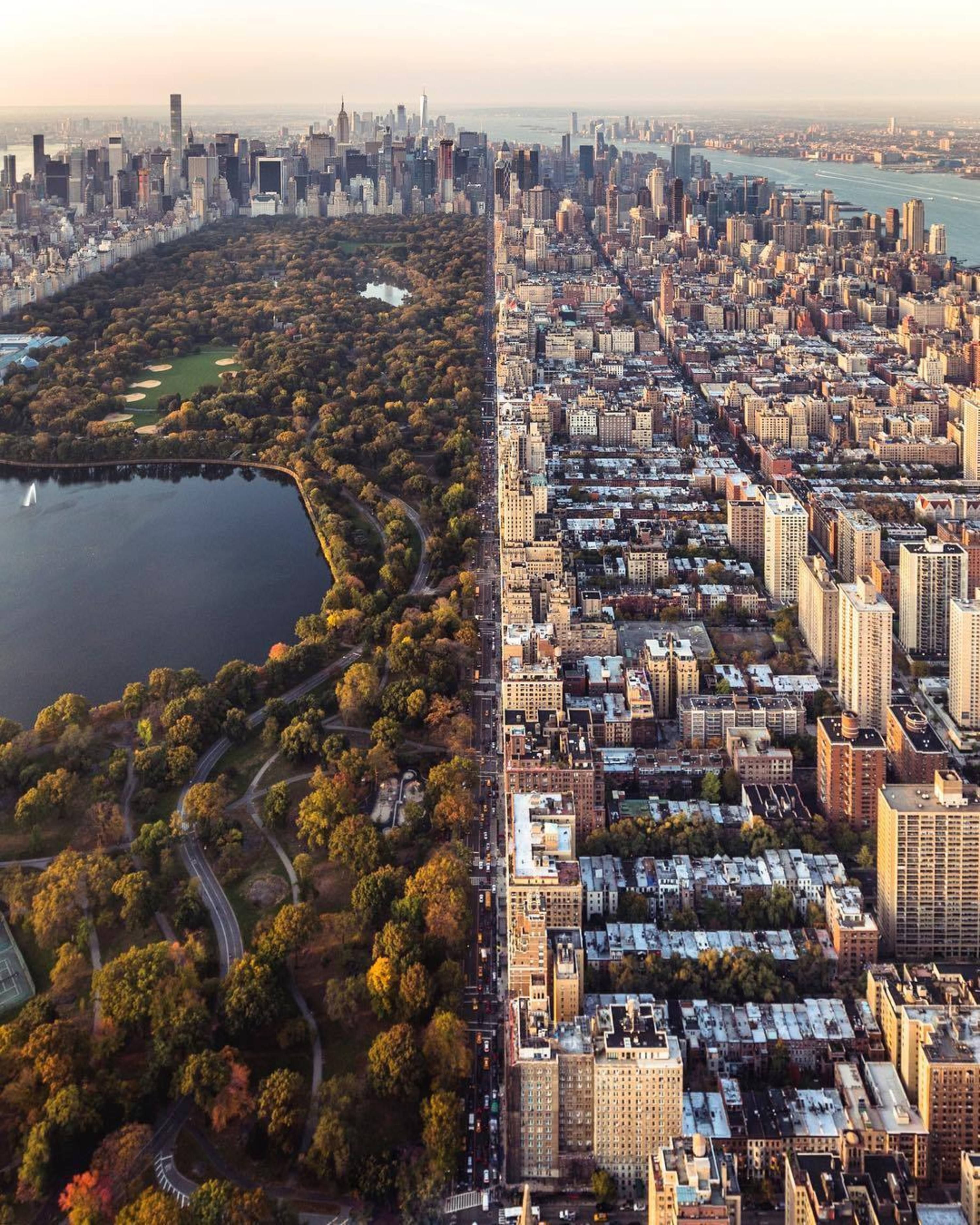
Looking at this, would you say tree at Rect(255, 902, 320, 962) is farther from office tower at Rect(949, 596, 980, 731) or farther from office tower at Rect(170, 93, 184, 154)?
office tower at Rect(170, 93, 184, 154)

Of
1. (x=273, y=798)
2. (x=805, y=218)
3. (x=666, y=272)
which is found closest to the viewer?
(x=273, y=798)

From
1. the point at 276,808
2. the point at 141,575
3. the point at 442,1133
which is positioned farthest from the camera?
the point at 141,575

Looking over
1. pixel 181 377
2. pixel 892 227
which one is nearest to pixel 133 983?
pixel 181 377

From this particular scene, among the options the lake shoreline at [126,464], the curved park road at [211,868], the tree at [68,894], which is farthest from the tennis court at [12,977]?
the lake shoreline at [126,464]

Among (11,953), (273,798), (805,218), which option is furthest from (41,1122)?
(805,218)

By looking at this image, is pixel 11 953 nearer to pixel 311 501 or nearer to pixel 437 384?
pixel 311 501

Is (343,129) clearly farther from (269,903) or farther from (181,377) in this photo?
(269,903)

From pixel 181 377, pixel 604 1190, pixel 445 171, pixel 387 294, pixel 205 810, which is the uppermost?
pixel 445 171
